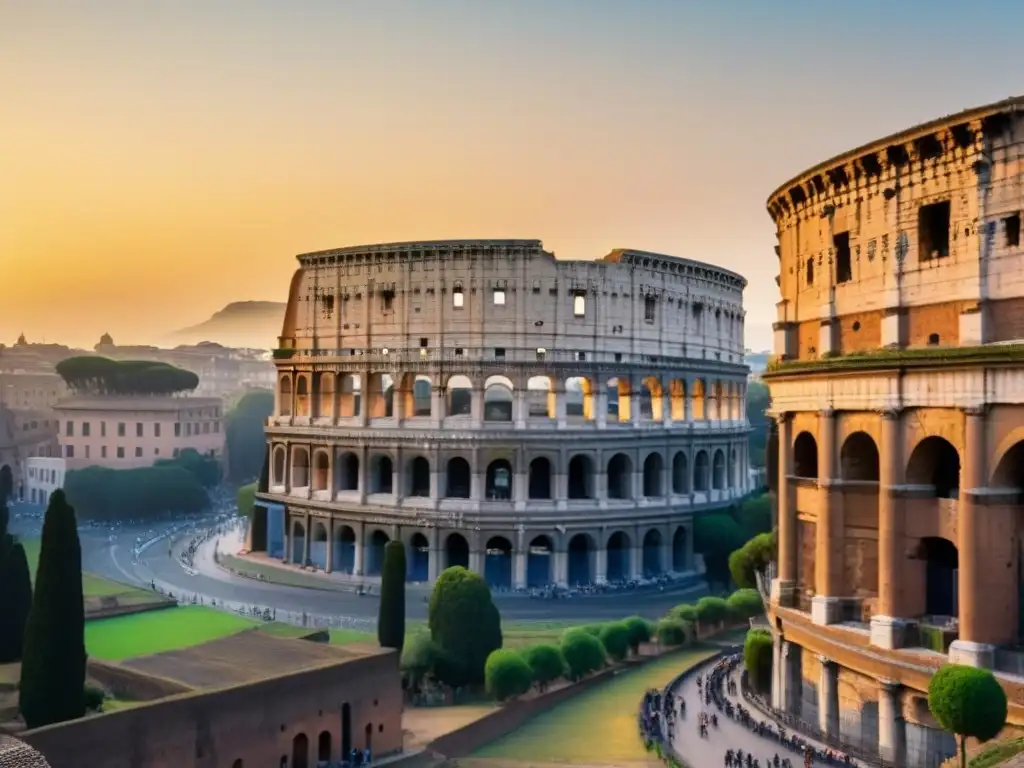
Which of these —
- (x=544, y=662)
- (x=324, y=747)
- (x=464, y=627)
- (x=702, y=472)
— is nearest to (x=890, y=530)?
(x=544, y=662)

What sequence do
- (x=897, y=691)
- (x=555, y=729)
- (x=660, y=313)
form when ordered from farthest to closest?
(x=660, y=313) < (x=555, y=729) < (x=897, y=691)

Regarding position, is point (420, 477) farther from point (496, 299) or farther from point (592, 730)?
point (592, 730)

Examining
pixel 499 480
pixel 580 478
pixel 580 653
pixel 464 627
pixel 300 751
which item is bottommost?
pixel 300 751

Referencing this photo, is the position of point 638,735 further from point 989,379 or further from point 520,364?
point 520,364

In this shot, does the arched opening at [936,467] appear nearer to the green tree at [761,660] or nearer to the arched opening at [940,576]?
the arched opening at [940,576]

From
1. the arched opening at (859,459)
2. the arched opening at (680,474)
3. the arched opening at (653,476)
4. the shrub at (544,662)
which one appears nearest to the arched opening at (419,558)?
the arched opening at (653,476)

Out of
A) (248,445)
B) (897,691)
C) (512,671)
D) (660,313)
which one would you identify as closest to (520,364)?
(660,313)
